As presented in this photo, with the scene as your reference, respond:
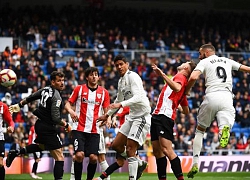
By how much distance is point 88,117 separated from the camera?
37.7 feet

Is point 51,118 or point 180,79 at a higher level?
point 180,79

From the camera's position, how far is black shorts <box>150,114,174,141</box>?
10.3 metres

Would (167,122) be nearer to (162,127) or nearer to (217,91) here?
(162,127)

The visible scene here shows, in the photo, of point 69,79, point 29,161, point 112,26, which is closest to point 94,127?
point 29,161

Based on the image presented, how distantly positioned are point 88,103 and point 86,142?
777 mm

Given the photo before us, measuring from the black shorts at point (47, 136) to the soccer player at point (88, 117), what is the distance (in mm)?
390

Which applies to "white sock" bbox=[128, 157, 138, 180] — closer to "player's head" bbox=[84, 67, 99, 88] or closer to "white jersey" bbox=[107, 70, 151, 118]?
"white jersey" bbox=[107, 70, 151, 118]

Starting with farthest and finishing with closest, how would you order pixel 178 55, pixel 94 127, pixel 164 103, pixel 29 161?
pixel 178 55
pixel 29 161
pixel 94 127
pixel 164 103

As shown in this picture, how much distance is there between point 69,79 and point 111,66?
2.54 meters

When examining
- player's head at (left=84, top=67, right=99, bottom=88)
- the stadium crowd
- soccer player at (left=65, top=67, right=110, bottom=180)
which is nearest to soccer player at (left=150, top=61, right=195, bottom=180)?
soccer player at (left=65, top=67, right=110, bottom=180)

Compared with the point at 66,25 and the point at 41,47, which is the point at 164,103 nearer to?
the point at 41,47

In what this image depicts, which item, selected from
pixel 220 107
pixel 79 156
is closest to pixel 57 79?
pixel 79 156

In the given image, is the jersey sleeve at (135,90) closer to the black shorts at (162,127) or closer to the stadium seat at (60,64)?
the black shorts at (162,127)

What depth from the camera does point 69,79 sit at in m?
23.7
